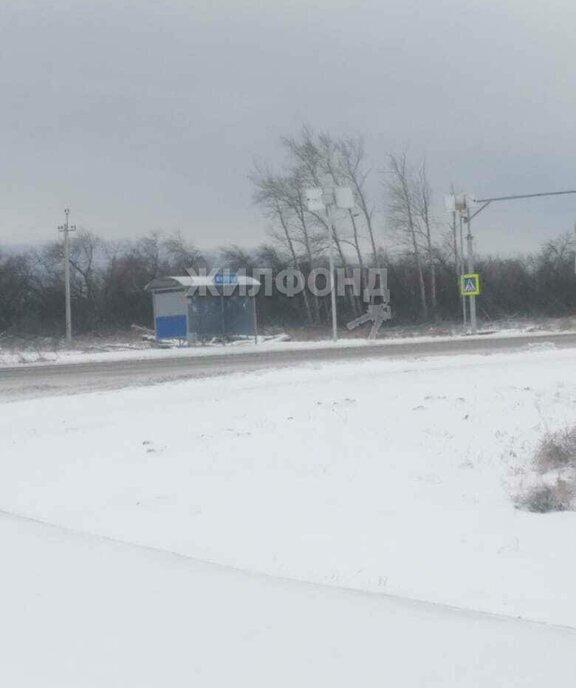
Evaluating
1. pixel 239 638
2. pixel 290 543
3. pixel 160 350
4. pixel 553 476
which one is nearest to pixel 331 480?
pixel 290 543

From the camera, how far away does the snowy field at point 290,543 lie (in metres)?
5.09

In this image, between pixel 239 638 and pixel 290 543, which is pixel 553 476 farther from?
pixel 239 638

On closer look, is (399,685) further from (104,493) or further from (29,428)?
(29,428)

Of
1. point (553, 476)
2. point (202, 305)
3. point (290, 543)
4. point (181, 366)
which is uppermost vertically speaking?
point (202, 305)

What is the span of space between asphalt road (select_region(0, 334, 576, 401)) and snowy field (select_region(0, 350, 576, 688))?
496cm

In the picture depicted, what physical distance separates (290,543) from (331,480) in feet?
7.36

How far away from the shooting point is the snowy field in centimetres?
509

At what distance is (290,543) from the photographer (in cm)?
830

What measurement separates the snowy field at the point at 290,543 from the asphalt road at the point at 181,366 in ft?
16.3

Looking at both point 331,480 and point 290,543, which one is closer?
point 290,543

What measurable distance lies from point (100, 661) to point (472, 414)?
9.34 m

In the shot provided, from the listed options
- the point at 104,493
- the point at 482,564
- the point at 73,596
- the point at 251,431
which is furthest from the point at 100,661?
the point at 251,431

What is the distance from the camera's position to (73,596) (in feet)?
20.7

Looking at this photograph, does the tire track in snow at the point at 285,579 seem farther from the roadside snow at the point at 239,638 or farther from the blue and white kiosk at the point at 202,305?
the blue and white kiosk at the point at 202,305
